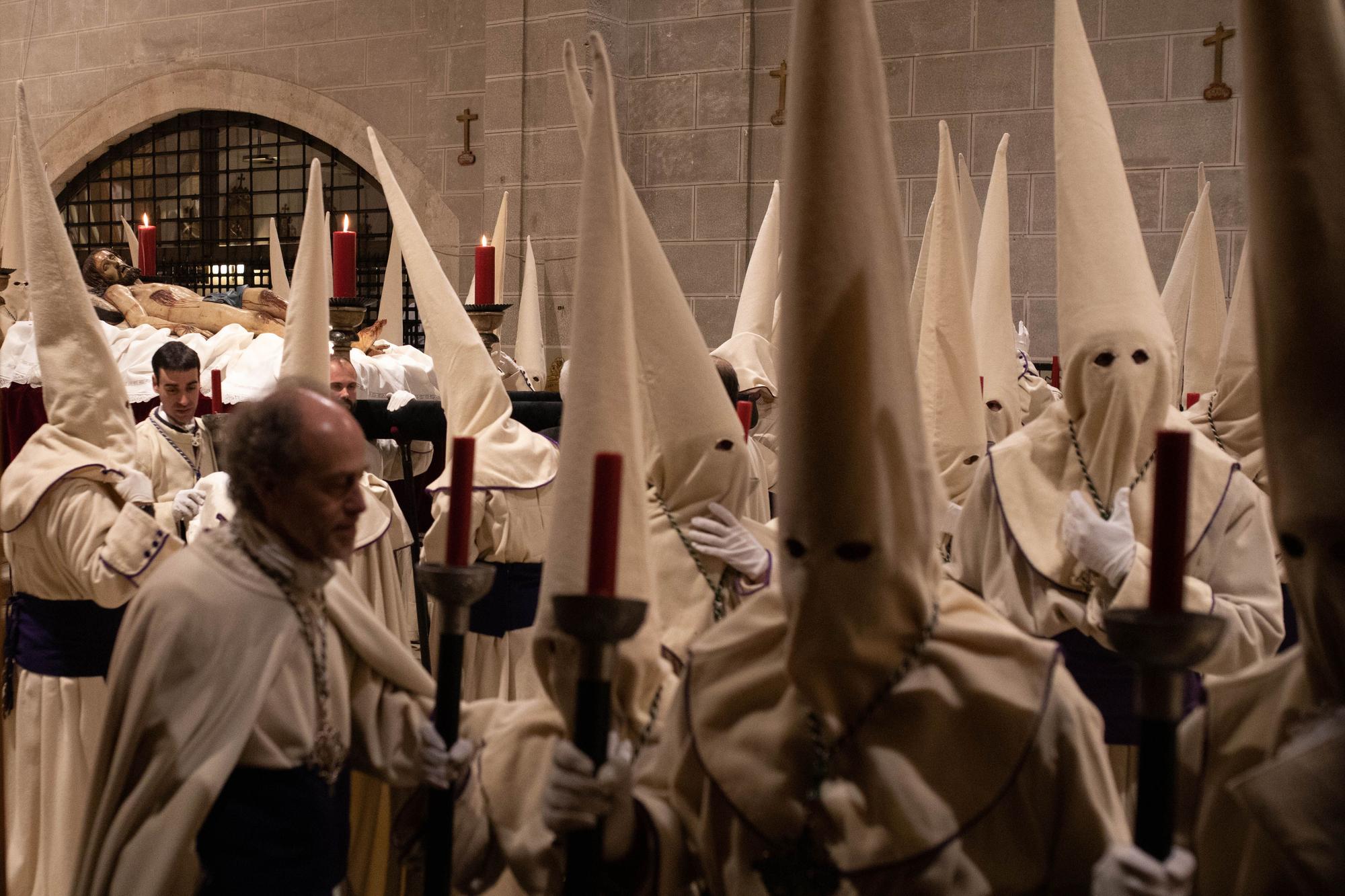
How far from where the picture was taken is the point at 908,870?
161cm

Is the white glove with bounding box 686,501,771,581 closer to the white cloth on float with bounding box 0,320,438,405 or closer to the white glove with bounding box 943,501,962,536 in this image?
the white glove with bounding box 943,501,962,536

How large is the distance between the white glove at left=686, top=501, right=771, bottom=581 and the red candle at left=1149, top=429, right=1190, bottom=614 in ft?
5.24

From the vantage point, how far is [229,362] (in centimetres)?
632

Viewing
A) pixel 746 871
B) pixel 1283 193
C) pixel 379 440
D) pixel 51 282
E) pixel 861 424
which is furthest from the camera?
pixel 379 440

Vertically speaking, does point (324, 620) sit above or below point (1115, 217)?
below

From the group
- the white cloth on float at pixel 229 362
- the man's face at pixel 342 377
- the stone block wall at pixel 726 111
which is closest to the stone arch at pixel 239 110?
the stone block wall at pixel 726 111

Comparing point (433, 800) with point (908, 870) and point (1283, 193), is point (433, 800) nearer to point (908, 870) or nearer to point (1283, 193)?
point (908, 870)

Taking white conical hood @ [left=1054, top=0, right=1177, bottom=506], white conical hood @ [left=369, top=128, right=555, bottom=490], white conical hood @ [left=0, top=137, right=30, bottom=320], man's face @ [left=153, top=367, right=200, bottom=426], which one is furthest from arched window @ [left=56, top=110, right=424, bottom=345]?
white conical hood @ [left=1054, top=0, right=1177, bottom=506]

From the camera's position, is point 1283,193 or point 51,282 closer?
point 1283,193

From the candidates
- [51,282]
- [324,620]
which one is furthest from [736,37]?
[324,620]

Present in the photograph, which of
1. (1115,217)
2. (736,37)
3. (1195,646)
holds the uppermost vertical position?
(736,37)

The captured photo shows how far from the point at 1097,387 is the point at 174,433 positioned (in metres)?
3.54

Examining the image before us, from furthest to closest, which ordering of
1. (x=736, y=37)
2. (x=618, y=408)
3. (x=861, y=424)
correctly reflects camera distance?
1. (x=736, y=37)
2. (x=618, y=408)
3. (x=861, y=424)

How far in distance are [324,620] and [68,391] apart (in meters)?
2.04
